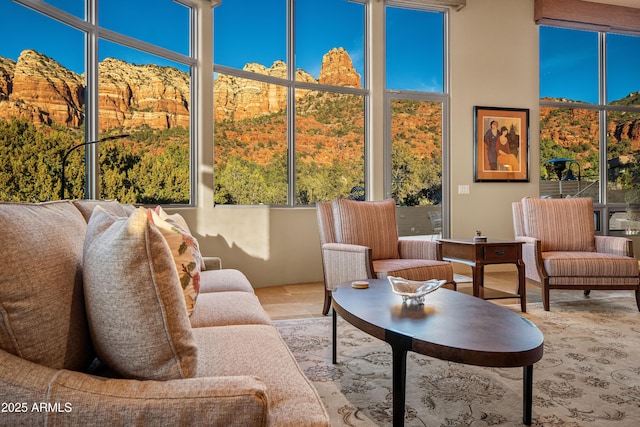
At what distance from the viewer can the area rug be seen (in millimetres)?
1779

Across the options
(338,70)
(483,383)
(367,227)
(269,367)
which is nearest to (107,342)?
(269,367)

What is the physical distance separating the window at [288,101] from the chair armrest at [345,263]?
66.7 inches

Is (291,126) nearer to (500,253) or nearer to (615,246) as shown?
(500,253)

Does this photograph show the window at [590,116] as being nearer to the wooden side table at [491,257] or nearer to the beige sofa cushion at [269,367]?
the wooden side table at [491,257]

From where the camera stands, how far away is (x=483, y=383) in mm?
2102

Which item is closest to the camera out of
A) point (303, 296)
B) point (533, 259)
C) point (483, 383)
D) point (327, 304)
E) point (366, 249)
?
point (483, 383)

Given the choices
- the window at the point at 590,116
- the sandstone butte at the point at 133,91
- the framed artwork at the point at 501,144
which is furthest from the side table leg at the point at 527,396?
the window at the point at 590,116

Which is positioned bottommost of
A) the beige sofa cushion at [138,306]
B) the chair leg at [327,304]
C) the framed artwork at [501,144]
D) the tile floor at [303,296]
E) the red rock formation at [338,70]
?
the tile floor at [303,296]

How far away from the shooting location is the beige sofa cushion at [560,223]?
404 centimetres

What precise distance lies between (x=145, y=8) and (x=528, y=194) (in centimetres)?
504

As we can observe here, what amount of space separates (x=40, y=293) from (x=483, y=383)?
195 centimetres

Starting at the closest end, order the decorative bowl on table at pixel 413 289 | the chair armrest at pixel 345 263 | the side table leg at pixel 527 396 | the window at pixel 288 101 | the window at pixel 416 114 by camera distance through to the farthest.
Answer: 1. the side table leg at pixel 527 396
2. the decorative bowl on table at pixel 413 289
3. the chair armrest at pixel 345 263
4. the window at pixel 288 101
5. the window at pixel 416 114

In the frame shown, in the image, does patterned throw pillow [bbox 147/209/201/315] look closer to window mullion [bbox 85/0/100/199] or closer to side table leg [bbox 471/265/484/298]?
window mullion [bbox 85/0/100/199]

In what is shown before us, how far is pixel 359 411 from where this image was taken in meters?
1.83
